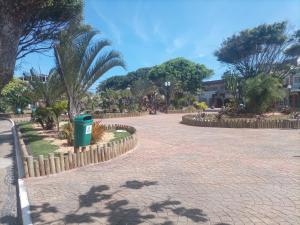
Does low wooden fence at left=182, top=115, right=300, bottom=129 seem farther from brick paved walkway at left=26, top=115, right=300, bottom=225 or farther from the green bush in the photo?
brick paved walkway at left=26, top=115, right=300, bottom=225

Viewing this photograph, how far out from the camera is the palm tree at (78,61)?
37.9 feet

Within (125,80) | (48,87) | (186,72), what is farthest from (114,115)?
(125,80)

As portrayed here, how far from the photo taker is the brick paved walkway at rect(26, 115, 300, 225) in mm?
4316

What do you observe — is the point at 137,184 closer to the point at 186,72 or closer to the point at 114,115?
the point at 114,115

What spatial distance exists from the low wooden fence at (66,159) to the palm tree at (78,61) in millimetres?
3709

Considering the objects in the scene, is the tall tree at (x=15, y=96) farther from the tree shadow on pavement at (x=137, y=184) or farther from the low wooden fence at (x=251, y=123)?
the tree shadow on pavement at (x=137, y=184)

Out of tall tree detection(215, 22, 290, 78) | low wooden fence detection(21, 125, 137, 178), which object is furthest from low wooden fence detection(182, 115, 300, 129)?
tall tree detection(215, 22, 290, 78)

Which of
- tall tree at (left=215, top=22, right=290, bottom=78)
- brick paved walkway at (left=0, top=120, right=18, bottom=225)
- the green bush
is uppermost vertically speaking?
tall tree at (left=215, top=22, right=290, bottom=78)

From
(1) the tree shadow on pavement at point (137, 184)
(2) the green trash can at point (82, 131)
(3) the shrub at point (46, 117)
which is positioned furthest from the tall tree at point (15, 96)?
(1) the tree shadow on pavement at point (137, 184)

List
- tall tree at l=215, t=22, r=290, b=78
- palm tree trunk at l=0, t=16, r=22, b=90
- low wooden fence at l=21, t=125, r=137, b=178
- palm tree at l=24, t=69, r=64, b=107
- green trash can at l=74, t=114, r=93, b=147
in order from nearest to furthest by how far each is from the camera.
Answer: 1. palm tree trunk at l=0, t=16, r=22, b=90
2. low wooden fence at l=21, t=125, r=137, b=178
3. green trash can at l=74, t=114, r=93, b=147
4. palm tree at l=24, t=69, r=64, b=107
5. tall tree at l=215, t=22, r=290, b=78

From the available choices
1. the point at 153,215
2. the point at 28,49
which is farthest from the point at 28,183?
the point at 28,49

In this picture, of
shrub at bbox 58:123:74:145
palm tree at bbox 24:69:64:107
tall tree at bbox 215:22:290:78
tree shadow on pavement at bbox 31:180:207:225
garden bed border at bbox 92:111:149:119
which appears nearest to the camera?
tree shadow on pavement at bbox 31:180:207:225

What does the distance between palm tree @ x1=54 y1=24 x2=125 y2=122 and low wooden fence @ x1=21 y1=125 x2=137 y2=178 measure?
12.2ft

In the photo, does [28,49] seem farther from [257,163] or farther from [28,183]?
[257,163]
